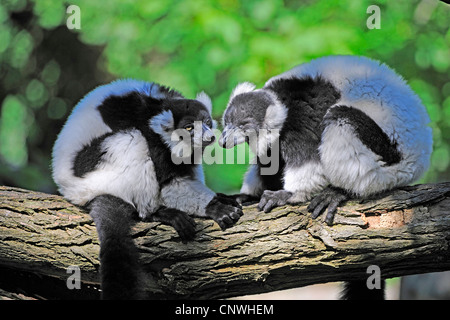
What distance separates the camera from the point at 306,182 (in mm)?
4395

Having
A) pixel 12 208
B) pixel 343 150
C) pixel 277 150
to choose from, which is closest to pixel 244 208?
pixel 277 150

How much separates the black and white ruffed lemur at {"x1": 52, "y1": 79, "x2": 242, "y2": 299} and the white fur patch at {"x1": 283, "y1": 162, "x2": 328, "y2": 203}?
1.85 ft

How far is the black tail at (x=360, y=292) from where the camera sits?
4.48 m

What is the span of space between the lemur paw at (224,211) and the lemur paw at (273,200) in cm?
21


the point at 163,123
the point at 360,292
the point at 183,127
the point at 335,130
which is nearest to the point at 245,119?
the point at 183,127

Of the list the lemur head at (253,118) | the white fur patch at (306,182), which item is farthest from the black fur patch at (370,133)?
the lemur head at (253,118)

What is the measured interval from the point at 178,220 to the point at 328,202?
4.34 ft

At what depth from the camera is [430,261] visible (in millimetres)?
3750

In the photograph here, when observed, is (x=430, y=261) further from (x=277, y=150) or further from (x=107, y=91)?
(x=107, y=91)

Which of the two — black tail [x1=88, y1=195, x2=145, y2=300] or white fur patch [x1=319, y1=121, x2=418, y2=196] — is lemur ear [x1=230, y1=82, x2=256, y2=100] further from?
black tail [x1=88, y1=195, x2=145, y2=300]

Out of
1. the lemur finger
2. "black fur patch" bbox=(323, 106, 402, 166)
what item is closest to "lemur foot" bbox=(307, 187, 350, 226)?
the lemur finger

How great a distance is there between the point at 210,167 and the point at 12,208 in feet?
11.8

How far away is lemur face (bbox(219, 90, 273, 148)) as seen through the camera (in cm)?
467

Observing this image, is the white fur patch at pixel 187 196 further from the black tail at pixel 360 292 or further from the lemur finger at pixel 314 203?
the black tail at pixel 360 292
